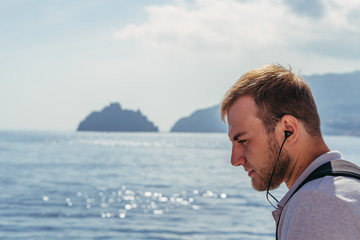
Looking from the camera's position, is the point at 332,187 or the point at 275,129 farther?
the point at 275,129

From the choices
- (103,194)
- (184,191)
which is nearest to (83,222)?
(103,194)

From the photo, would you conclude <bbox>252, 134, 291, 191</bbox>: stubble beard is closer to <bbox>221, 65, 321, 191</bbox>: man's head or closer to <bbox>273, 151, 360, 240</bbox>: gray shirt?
<bbox>221, 65, 321, 191</bbox>: man's head

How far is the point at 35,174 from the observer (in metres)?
42.4

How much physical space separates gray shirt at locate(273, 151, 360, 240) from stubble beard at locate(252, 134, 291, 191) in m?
0.25

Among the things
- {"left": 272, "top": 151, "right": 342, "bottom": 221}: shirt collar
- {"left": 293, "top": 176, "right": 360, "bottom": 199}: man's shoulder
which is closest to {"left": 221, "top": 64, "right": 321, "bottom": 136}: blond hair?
{"left": 272, "top": 151, "right": 342, "bottom": 221}: shirt collar

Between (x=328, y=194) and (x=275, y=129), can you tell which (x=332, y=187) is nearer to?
(x=328, y=194)

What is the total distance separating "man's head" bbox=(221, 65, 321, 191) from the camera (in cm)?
166

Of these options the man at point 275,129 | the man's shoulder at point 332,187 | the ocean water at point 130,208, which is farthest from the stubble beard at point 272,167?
the ocean water at point 130,208

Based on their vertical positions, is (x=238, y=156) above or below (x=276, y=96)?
below

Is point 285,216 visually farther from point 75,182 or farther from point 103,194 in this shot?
point 75,182

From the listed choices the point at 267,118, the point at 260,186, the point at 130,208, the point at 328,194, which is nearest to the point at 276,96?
the point at 267,118

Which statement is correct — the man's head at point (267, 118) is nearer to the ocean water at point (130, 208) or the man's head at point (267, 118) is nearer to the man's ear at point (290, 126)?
the man's ear at point (290, 126)

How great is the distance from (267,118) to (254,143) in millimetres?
96

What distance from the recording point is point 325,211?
4.36ft
